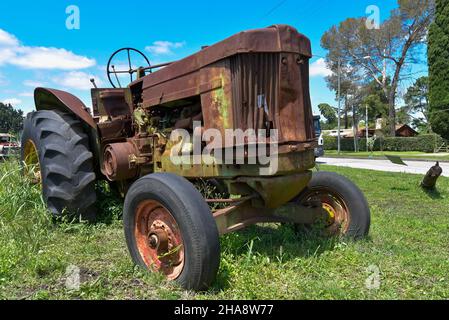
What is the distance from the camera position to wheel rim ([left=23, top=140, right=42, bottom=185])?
5625 millimetres

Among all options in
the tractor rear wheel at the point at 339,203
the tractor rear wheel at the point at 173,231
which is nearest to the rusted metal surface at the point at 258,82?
the tractor rear wheel at the point at 173,231

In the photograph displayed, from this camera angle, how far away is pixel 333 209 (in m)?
4.57

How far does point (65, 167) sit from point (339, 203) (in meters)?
3.05

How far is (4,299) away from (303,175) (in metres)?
2.52

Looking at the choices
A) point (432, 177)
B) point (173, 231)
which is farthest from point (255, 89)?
point (432, 177)

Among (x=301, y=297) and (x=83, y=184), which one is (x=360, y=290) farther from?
(x=83, y=184)

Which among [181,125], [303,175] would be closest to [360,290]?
[303,175]

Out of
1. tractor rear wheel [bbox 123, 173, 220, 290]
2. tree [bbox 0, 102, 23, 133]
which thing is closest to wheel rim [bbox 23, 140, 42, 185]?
tractor rear wheel [bbox 123, 173, 220, 290]

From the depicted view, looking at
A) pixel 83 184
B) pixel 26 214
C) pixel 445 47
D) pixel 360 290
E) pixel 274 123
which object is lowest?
pixel 360 290

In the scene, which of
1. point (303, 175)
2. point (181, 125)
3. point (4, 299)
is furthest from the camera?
point (181, 125)

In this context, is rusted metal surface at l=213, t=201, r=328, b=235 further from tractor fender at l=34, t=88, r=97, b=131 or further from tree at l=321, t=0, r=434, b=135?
tree at l=321, t=0, r=434, b=135

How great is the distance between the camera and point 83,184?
4.73m
